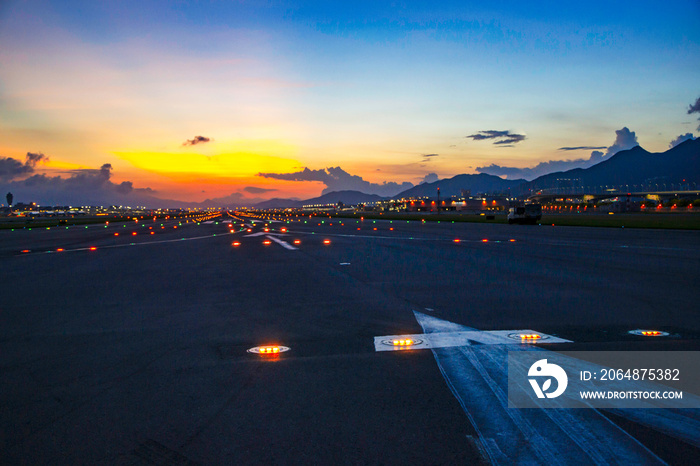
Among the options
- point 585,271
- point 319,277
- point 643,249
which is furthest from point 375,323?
point 643,249

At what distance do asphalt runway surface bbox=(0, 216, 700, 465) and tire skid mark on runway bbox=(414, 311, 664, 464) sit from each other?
0.02 meters

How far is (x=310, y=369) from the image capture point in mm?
5391

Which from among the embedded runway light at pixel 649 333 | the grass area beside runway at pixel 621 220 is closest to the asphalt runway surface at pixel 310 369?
the embedded runway light at pixel 649 333

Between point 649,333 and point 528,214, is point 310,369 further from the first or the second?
point 528,214

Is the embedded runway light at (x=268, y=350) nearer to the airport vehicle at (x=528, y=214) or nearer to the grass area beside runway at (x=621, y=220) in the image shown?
the grass area beside runway at (x=621, y=220)

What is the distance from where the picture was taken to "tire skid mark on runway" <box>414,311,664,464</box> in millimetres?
3430

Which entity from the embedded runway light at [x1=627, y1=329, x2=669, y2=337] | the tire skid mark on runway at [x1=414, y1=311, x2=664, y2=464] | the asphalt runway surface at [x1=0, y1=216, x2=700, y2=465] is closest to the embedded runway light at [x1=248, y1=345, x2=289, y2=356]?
the asphalt runway surface at [x1=0, y1=216, x2=700, y2=465]

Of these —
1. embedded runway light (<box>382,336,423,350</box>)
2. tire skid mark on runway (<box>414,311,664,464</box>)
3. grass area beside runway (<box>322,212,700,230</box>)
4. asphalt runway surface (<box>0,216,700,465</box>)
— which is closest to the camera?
tire skid mark on runway (<box>414,311,664,464</box>)

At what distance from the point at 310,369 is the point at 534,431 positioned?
2479 millimetres

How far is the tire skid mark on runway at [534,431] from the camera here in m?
3.43

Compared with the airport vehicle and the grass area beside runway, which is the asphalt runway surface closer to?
the grass area beside runway

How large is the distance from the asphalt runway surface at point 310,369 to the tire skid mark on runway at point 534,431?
0.02 m

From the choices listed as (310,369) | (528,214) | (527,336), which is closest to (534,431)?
(310,369)

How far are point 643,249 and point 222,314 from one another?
18.6 m
